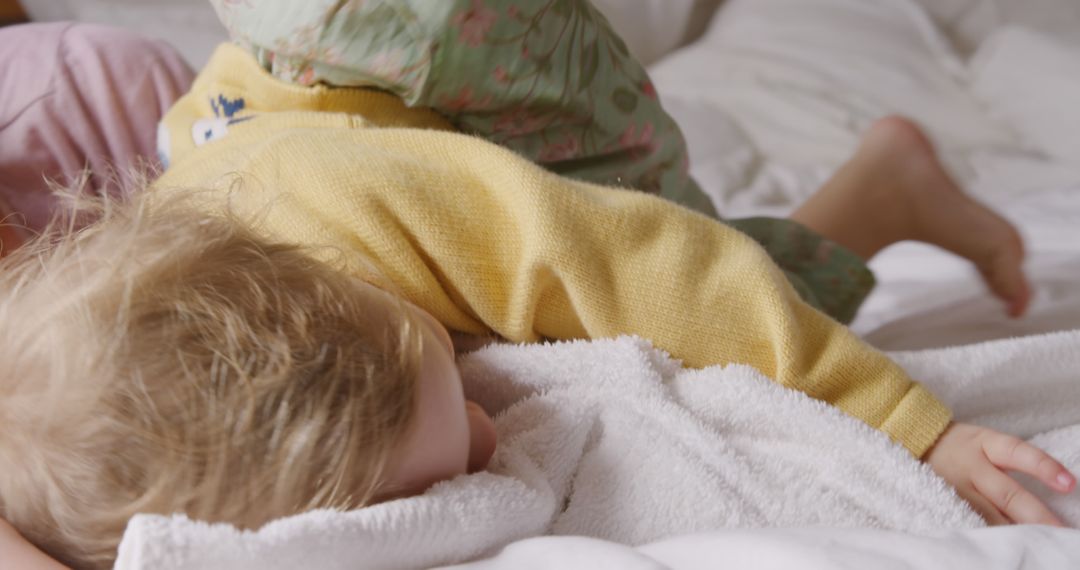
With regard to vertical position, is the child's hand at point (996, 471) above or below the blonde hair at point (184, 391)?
below

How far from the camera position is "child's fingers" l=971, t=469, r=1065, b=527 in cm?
54

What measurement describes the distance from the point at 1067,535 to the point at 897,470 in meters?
0.12

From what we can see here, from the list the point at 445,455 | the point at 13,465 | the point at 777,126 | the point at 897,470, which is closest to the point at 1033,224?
the point at 777,126

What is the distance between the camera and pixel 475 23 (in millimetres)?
674

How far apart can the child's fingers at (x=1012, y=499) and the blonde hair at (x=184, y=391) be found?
32cm

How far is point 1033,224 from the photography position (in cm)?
101

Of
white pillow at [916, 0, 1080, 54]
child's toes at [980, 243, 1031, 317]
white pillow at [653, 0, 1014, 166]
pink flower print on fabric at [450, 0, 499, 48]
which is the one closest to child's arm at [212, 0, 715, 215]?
pink flower print on fabric at [450, 0, 499, 48]

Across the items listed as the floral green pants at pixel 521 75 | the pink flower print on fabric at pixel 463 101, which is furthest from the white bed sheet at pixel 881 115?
the pink flower print on fabric at pixel 463 101

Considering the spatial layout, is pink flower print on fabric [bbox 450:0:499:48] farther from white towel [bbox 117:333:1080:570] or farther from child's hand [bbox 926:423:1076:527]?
child's hand [bbox 926:423:1076:527]

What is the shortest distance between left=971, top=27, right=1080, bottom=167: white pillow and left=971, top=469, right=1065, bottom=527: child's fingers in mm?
765

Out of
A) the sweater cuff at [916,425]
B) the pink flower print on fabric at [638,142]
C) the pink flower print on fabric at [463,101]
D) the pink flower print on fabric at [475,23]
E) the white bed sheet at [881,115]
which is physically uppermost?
the pink flower print on fabric at [475,23]

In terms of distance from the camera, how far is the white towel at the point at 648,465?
1.60 ft

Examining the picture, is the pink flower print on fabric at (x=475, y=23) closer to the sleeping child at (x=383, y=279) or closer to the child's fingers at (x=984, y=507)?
the sleeping child at (x=383, y=279)

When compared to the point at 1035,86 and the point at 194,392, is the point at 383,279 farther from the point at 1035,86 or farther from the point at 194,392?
the point at 1035,86
